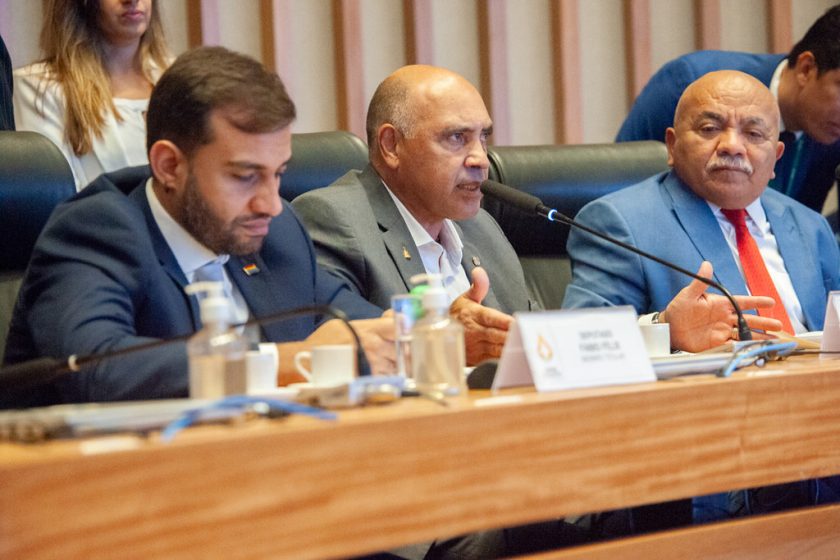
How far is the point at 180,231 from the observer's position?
1669 millimetres

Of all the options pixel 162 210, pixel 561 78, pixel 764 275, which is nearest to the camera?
pixel 162 210

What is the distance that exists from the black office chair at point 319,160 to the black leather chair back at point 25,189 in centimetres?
51

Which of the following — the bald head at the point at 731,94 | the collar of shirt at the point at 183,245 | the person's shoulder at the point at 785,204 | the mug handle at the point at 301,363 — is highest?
the bald head at the point at 731,94

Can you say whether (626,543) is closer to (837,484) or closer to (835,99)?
(837,484)

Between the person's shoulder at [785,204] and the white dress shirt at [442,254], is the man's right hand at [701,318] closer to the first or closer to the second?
the white dress shirt at [442,254]

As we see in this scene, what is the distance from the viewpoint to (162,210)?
168cm

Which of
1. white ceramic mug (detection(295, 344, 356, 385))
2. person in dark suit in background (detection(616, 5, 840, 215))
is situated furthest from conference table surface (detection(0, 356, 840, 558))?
person in dark suit in background (detection(616, 5, 840, 215))

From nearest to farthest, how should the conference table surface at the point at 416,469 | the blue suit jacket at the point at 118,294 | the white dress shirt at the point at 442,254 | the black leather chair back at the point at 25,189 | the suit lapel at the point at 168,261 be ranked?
the conference table surface at the point at 416,469 < the blue suit jacket at the point at 118,294 < the suit lapel at the point at 168,261 < the black leather chair back at the point at 25,189 < the white dress shirt at the point at 442,254

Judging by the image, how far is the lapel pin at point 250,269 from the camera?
5.80ft

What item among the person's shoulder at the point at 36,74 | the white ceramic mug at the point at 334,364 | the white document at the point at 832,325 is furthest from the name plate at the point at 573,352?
the person's shoulder at the point at 36,74

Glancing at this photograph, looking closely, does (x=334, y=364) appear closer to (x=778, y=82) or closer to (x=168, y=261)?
(x=168, y=261)

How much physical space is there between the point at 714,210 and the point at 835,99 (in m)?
0.92

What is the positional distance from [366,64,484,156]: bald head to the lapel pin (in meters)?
0.73

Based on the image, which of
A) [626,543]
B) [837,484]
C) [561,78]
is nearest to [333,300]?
[626,543]
